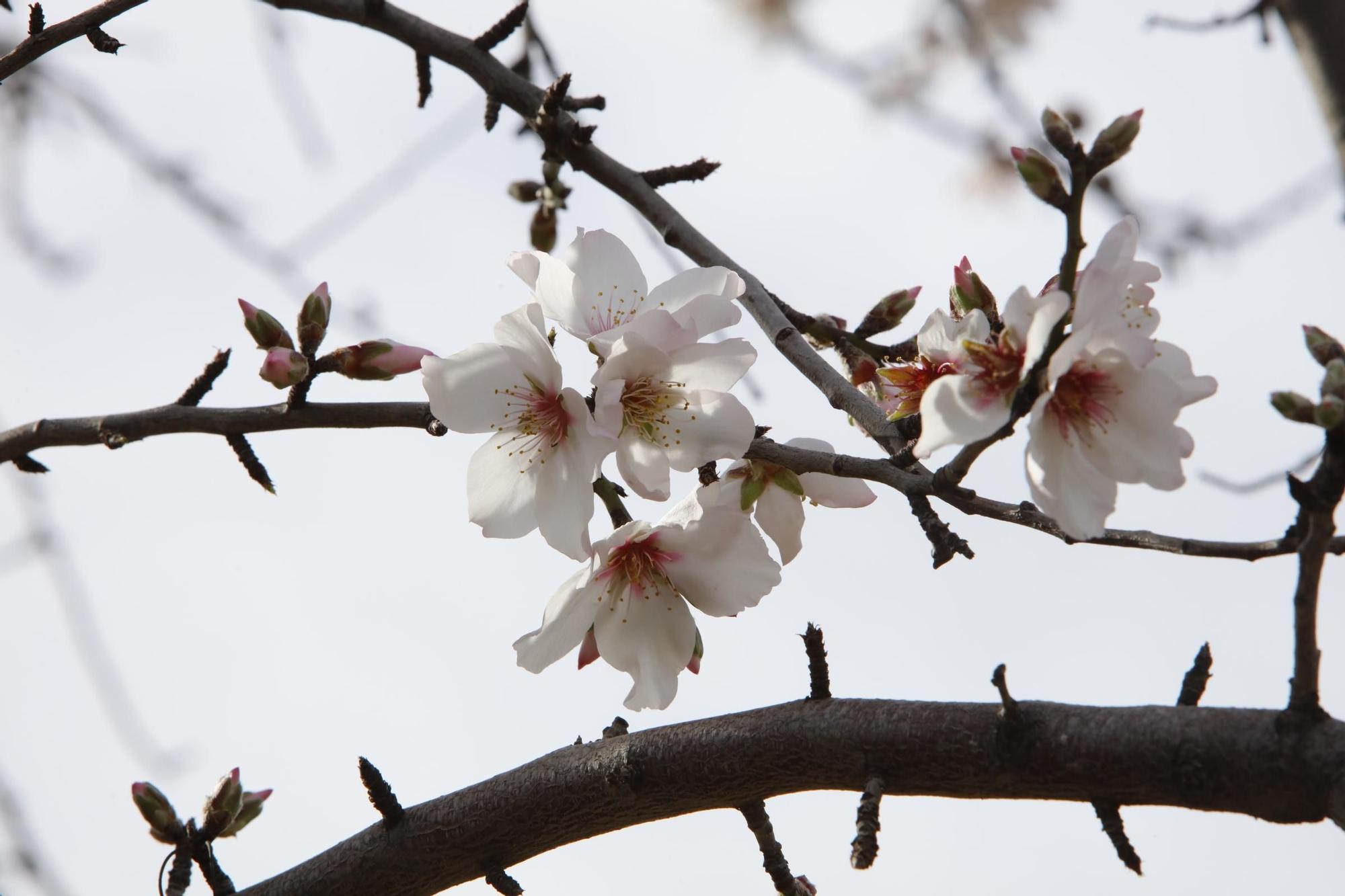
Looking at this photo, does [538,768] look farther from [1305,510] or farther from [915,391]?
[1305,510]

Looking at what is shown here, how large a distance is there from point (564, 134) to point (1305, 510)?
1.53m

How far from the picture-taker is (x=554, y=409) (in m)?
1.54

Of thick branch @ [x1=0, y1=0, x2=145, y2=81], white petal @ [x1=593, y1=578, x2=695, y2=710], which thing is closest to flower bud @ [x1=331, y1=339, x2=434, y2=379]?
white petal @ [x1=593, y1=578, x2=695, y2=710]

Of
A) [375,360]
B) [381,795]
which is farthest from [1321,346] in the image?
[381,795]

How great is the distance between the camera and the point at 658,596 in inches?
65.0

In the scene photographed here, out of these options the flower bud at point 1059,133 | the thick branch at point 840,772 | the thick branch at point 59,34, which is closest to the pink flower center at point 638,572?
the thick branch at point 840,772

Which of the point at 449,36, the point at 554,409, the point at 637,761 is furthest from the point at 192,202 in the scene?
the point at 637,761

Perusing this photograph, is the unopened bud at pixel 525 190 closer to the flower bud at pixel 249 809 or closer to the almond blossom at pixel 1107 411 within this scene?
the flower bud at pixel 249 809

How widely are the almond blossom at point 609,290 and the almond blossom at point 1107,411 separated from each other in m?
0.46

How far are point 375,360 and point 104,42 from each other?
2.24 ft

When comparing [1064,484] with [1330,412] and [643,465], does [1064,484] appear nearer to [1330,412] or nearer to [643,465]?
[1330,412]

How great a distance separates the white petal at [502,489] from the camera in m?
1.52

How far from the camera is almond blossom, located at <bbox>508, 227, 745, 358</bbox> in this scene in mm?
1507

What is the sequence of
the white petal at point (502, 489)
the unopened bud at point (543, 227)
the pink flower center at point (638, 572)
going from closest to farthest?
1. the white petal at point (502, 489)
2. the pink flower center at point (638, 572)
3. the unopened bud at point (543, 227)
